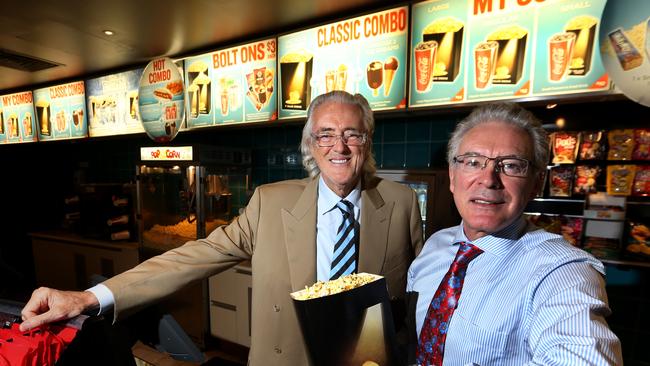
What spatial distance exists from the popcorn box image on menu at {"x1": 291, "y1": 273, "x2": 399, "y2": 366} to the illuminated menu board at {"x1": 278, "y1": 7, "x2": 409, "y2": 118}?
2149 millimetres

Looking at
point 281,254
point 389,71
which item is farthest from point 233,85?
point 281,254

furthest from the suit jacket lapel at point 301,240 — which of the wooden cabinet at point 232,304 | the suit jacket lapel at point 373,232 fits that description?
the wooden cabinet at point 232,304

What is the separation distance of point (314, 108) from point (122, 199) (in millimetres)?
4195

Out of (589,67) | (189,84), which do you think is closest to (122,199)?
(189,84)

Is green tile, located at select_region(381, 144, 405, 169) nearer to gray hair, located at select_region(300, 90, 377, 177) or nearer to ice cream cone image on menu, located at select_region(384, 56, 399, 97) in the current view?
ice cream cone image on menu, located at select_region(384, 56, 399, 97)

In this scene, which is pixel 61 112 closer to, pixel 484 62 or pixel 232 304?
pixel 232 304

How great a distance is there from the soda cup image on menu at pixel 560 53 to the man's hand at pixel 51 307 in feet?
9.63

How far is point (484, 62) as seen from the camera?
227cm

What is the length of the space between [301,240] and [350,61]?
201 centimetres

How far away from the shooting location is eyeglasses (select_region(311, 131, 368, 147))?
1368 mm

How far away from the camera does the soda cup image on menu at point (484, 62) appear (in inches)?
87.9

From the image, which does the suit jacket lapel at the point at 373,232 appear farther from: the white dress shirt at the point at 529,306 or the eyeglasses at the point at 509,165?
the eyeglasses at the point at 509,165

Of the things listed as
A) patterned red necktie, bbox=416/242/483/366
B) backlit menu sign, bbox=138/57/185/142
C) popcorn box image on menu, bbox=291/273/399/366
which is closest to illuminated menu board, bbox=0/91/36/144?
backlit menu sign, bbox=138/57/185/142

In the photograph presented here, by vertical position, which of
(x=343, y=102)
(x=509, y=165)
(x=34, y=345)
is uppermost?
(x=343, y=102)
